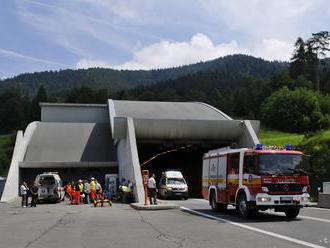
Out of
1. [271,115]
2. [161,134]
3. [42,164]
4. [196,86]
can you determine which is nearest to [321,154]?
[161,134]

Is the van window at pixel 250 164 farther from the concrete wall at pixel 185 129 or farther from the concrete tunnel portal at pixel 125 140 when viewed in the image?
the concrete wall at pixel 185 129

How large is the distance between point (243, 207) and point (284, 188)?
5.96 feet

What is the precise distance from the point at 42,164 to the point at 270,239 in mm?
38932

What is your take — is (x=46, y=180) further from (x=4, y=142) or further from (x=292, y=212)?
(x=4, y=142)

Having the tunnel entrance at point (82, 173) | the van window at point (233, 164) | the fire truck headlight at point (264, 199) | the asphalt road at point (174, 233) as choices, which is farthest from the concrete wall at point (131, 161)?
the fire truck headlight at point (264, 199)

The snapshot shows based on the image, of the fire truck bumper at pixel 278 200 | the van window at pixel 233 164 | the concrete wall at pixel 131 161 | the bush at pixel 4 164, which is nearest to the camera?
the fire truck bumper at pixel 278 200

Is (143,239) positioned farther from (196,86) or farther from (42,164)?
(196,86)

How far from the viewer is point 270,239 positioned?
1216 centimetres

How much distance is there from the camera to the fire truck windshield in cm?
1700

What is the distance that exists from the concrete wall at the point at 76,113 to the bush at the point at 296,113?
44.3m

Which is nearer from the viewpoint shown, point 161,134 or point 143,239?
point 143,239

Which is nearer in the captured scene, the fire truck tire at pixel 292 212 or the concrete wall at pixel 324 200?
the fire truck tire at pixel 292 212

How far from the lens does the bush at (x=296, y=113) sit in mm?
99312

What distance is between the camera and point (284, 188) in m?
17.0
